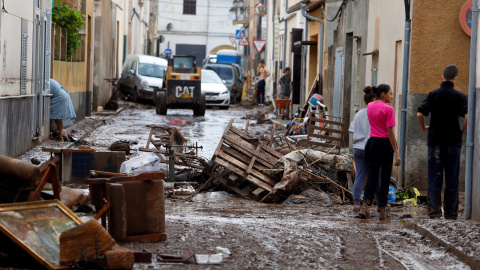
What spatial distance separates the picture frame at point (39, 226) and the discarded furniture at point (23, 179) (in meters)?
0.15

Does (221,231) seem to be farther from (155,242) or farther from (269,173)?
(269,173)

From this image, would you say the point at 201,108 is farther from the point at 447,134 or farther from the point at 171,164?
the point at 447,134

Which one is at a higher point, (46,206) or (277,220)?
(46,206)

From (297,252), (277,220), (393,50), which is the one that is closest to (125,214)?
(297,252)

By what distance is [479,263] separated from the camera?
244 inches

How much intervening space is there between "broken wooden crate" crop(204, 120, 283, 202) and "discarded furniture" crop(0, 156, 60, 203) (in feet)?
16.7

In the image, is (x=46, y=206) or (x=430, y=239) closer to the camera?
(x=46, y=206)

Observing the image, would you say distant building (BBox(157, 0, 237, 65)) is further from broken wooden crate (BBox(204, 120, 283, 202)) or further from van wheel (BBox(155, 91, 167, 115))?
broken wooden crate (BBox(204, 120, 283, 202))

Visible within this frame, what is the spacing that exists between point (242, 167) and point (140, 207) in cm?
445

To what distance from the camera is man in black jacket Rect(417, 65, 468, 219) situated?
869 cm

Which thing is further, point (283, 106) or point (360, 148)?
point (283, 106)

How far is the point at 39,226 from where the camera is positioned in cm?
543

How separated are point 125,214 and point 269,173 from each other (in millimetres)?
4789

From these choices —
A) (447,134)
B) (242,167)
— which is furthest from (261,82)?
(447,134)
